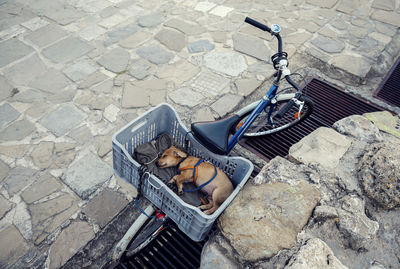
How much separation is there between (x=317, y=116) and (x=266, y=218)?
2548 mm

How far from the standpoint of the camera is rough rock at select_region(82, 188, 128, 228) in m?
3.08

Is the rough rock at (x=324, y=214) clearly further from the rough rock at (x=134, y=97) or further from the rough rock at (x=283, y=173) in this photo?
the rough rock at (x=134, y=97)

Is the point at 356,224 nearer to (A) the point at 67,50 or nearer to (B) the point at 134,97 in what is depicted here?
(B) the point at 134,97

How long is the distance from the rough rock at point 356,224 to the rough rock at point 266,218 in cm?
25

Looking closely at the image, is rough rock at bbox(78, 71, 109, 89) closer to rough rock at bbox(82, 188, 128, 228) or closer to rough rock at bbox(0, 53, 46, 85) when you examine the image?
rough rock at bbox(0, 53, 46, 85)

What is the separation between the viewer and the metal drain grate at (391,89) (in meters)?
4.61

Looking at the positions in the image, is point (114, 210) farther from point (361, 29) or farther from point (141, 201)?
point (361, 29)

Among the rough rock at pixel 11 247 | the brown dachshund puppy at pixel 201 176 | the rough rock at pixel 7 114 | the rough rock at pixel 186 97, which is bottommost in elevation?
the rough rock at pixel 11 247

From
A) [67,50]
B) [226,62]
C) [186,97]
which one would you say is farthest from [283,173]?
[67,50]

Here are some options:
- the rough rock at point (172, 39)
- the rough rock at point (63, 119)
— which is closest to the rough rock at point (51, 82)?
the rough rock at point (63, 119)

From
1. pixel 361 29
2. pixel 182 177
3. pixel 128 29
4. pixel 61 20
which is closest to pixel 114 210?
pixel 182 177

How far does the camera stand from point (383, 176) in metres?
2.43

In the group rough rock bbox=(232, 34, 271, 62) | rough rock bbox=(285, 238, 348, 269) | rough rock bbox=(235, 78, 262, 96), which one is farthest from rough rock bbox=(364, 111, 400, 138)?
rough rock bbox=(232, 34, 271, 62)

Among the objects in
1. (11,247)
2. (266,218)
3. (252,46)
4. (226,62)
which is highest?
(266,218)
